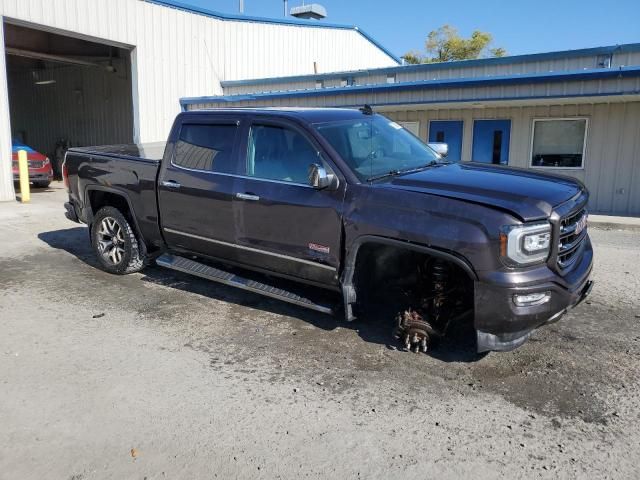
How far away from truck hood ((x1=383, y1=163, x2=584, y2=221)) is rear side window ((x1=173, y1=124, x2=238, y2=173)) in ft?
5.93

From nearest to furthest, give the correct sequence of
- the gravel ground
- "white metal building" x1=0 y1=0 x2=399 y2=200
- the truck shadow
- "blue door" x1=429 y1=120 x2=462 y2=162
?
the gravel ground → the truck shadow → "blue door" x1=429 y1=120 x2=462 y2=162 → "white metal building" x1=0 y1=0 x2=399 y2=200

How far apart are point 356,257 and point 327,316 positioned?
1141 millimetres

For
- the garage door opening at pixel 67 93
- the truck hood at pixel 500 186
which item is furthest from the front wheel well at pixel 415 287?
the garage door opening at pixel 67 93

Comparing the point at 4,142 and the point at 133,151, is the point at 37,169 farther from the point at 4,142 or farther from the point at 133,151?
the point at 133,151

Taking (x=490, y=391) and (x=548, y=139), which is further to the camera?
(x=548, y=139)

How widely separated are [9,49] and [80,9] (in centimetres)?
626

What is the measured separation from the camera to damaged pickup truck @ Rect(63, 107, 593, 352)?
A: 3.72 meters

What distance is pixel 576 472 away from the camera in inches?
114

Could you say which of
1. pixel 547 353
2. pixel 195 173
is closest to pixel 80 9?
pixel 195 173

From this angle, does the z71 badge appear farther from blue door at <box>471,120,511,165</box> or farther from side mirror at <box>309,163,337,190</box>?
blue door at <box>471,120,511,165</box>

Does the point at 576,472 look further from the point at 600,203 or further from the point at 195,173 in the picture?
the point at 600,203

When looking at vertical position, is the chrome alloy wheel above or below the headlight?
below

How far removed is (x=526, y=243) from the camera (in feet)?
11.9

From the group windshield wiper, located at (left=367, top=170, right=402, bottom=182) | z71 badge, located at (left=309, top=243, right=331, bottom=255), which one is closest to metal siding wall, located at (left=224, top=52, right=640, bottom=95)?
windshield wiper, located at (left=367, top=170, right=402, bottom=182)
